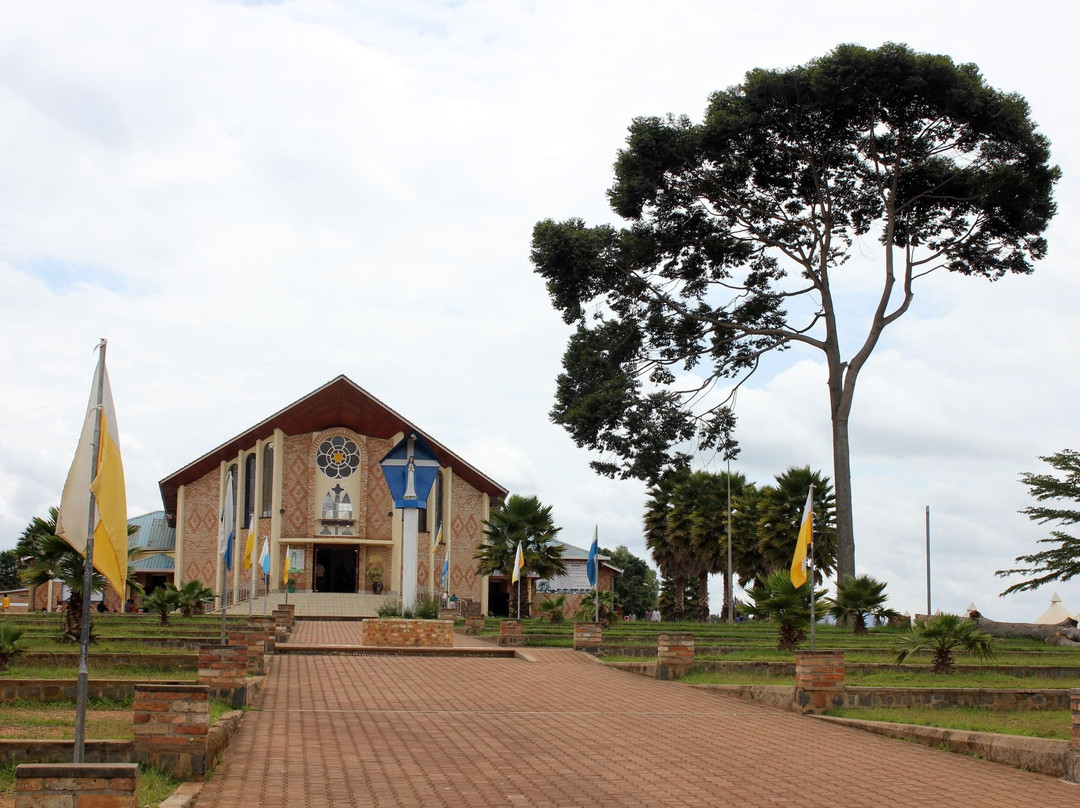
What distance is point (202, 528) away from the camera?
43.6m

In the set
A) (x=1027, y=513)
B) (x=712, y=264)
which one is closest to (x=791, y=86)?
(x=712, y=264)

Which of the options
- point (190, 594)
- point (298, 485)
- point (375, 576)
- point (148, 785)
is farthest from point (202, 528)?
point (148, 785)

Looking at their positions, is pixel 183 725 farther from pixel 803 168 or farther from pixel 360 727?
pixel 803 168

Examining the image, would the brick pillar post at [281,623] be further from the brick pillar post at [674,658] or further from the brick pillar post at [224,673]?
the brick pillar post at [224,673]

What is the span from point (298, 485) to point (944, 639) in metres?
30.8

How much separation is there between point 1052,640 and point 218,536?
28.8 m

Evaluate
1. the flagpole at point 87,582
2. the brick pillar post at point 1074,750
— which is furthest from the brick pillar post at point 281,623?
the brick pillar post at point 1074,750

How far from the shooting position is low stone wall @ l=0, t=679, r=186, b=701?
11.7 meters

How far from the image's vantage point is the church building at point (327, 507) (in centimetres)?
4228

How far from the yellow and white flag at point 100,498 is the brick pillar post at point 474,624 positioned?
20.6 meters

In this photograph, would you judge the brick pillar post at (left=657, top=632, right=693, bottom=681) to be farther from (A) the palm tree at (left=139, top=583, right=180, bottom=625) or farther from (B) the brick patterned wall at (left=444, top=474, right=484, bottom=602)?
(B) the brick patterned wall at (left=444, top=474, right=484, bottom=602)

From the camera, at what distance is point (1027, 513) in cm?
2428

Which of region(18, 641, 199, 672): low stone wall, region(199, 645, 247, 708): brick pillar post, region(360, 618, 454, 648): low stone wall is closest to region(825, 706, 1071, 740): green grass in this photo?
region(199, 645, 247, 708): brick pillar post

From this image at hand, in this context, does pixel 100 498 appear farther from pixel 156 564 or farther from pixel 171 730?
pixel 156 564
